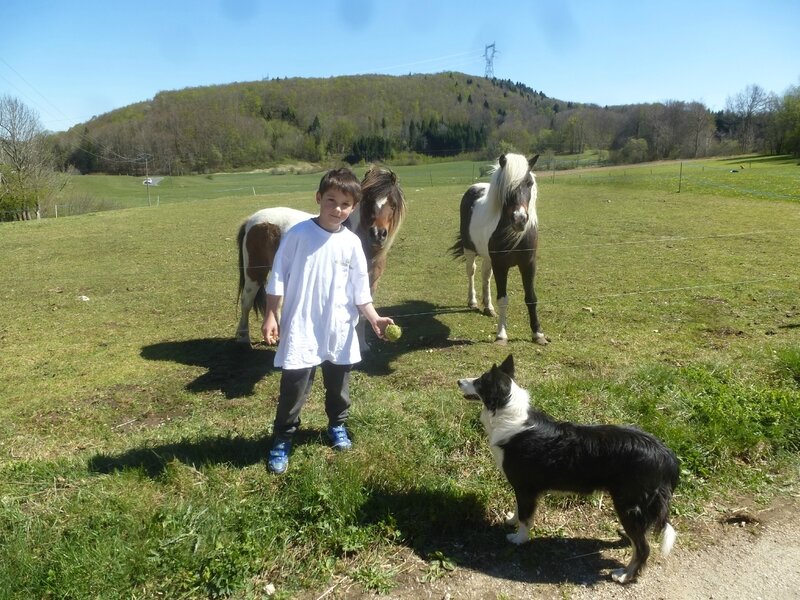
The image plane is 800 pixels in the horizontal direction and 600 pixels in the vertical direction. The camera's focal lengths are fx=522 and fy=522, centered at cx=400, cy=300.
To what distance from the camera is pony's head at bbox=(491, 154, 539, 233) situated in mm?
5840

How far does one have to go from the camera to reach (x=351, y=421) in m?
3.93

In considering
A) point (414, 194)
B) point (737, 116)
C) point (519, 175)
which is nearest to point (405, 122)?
point (737, 116)

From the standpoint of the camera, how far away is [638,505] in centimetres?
256

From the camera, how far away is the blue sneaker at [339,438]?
141 inches

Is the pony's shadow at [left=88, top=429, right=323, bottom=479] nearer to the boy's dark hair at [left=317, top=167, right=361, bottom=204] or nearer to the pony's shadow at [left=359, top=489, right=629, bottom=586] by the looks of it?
the pony's shadow at [left=359, top=489, right=629, bottom=586]

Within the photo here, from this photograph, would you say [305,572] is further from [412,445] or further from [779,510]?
[779,510]

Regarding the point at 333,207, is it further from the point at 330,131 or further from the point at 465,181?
the point at 330,131

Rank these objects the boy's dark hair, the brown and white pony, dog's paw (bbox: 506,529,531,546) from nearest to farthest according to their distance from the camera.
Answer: dog's paw (bbox: 506,529,531,546) → the boy's dark hair → the brown and white pony

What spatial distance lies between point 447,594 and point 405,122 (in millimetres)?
76506

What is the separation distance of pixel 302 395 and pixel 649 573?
7.13 ft

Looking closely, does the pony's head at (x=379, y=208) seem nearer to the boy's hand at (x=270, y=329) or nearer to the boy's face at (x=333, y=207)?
the boy's face at (x=333, y=207)

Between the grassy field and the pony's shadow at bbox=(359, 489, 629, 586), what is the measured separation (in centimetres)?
2

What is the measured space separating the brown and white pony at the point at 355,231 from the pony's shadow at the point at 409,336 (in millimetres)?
282

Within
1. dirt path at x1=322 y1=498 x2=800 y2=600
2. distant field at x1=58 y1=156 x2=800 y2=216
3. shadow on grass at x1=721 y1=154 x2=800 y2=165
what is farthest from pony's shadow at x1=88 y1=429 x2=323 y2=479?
shadow on grass at x1=721 y1=154 x2=800 y2=165
